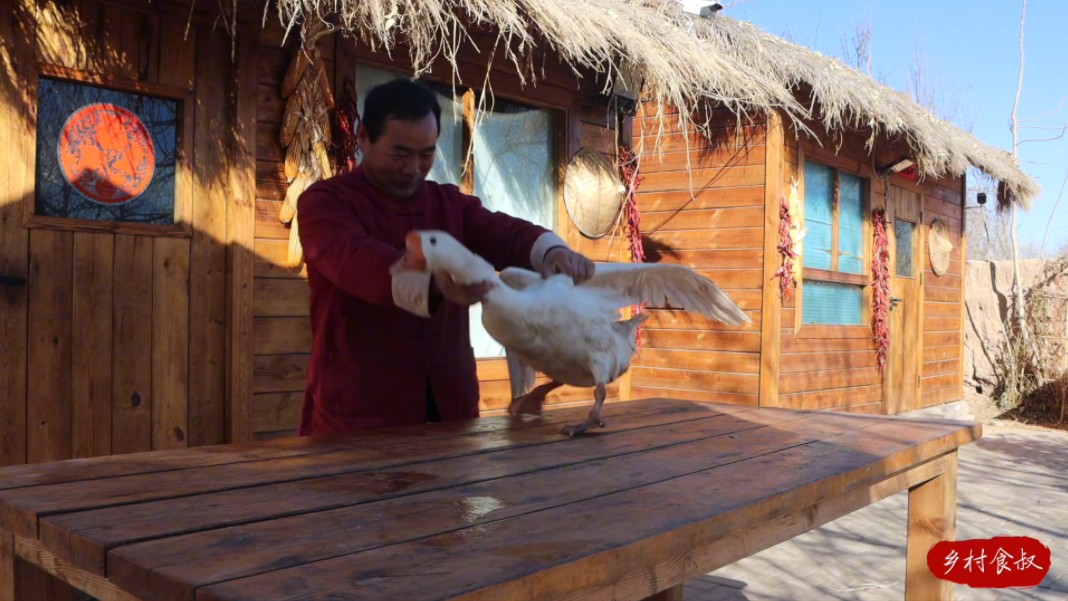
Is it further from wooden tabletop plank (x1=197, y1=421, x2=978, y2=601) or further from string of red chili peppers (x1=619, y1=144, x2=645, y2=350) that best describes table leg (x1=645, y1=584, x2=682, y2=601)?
string of red chili peppers (x1=619, y1=144, x2=645, y2=350)

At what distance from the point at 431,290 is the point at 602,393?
64 cm

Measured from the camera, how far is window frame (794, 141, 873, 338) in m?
7.75

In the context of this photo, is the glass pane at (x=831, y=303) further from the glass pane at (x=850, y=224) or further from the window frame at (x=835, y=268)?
the glass pane at (x=850, y=224)

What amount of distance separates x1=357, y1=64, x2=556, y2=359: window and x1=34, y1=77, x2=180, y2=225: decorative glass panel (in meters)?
1.22

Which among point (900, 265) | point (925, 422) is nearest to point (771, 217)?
point (900, 265)

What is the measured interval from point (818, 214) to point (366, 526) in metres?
7.58

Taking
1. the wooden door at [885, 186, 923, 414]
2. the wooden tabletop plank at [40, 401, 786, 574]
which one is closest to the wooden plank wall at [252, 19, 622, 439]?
the wooden tabletop plank at [40, 401, 786, 574]

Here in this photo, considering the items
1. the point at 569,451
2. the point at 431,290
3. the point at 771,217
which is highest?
the point at 771,217

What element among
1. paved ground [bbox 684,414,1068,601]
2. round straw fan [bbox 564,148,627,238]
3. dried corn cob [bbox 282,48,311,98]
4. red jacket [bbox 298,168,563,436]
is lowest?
paved ground [bbox 684,414,1068,601]

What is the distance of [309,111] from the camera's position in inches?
156

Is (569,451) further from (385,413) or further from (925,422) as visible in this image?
(925,422)

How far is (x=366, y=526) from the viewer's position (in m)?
1.28

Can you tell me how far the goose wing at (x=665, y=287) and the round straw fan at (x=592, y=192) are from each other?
260 cm

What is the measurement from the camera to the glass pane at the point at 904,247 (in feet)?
31.4
